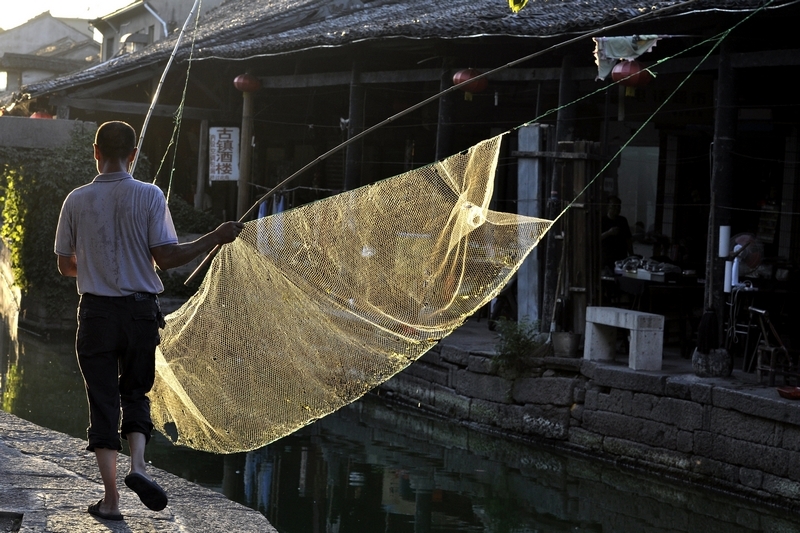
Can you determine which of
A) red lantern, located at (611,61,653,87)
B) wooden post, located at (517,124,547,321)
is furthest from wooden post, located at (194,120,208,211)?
red lantern, located at (611,61,653,87)

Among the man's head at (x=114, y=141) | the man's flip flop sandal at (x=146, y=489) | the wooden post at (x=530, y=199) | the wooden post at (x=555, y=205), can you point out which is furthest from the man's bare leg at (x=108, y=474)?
the wooden post at (x=530, y=199)

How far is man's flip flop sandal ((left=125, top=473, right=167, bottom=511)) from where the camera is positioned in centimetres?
387

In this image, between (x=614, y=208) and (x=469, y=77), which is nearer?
(x=469, y=77)

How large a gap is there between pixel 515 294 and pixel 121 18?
18129 mm

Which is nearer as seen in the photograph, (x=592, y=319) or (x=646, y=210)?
(x=592, y=319)

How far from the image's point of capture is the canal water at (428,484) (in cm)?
677

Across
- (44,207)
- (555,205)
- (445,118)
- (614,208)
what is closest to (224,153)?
(44,207)

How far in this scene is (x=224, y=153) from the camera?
14.7 metres

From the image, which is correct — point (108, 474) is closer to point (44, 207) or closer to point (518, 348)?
point (518, 348)

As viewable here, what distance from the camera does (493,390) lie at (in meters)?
9.09

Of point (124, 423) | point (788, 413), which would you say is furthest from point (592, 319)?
point (124, 423)

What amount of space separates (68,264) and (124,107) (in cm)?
1288

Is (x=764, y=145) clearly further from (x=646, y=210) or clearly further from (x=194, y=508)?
(x=194, y=508)

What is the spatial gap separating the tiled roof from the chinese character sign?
4.02ft
